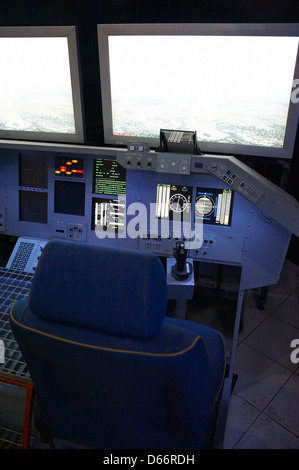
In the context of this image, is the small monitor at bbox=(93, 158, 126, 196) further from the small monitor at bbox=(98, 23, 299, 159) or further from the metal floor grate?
the metal floor grate

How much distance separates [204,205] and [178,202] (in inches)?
6.3

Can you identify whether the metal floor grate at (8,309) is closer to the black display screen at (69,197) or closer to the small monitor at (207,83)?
the black display screen at (69,197)

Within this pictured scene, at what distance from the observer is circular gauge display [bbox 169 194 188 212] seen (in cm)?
242

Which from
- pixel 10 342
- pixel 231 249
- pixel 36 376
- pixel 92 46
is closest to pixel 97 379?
pixel 36 376

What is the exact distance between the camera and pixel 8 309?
1.87 metres

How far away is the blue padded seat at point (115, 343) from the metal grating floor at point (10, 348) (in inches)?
15.1

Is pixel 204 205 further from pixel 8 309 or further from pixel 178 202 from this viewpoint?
pixel 8 309

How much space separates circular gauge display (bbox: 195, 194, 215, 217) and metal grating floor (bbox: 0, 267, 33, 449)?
108 cm

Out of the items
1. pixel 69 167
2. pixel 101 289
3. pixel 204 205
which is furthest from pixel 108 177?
pixel 101 289

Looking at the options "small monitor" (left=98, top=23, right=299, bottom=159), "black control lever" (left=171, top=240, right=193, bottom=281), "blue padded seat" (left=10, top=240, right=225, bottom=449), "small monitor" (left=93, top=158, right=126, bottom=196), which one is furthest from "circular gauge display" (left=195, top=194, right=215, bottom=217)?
"blue padded seat" (left=10, top=240, right=225, bottom=449)

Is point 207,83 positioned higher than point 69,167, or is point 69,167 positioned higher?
point 207,83

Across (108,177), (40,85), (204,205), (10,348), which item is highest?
(40,85)

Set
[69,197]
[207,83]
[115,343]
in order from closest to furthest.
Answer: [115,343], [207,83], [69,197]

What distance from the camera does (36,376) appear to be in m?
1.24
